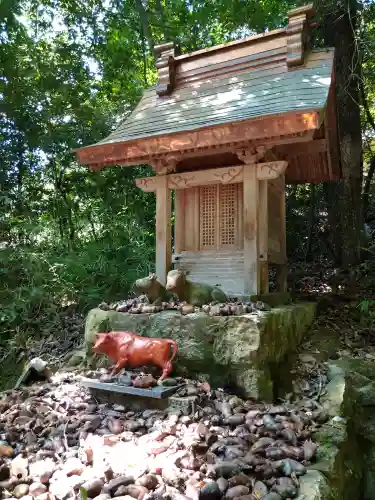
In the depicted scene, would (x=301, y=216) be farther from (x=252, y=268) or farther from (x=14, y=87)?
Answer: (x=14, y=87)

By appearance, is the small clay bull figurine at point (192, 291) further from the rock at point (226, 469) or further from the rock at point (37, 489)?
the rock at point (37, 489)

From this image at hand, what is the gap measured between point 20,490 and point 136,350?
5.27 feet

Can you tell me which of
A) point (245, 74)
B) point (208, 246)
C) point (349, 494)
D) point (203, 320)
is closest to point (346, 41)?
point (245, 74)

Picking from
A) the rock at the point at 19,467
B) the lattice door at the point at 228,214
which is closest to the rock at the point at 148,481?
the rock at the point at 19,467

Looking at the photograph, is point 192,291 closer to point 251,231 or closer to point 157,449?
point 251,231

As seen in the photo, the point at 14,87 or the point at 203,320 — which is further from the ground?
the point at 14,87

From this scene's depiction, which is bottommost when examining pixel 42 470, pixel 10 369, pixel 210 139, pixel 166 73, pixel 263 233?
pixel 10 369

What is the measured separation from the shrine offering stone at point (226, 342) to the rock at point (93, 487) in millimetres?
1753

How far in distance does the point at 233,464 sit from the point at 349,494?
1.22 metres

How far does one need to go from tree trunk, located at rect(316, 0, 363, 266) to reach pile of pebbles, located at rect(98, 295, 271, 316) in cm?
352

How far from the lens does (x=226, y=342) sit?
381 centimetres

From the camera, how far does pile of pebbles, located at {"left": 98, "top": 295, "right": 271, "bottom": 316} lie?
4.00 metres

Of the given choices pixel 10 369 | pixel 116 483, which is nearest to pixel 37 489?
pixel 116 483

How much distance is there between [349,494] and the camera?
9.90 feet
